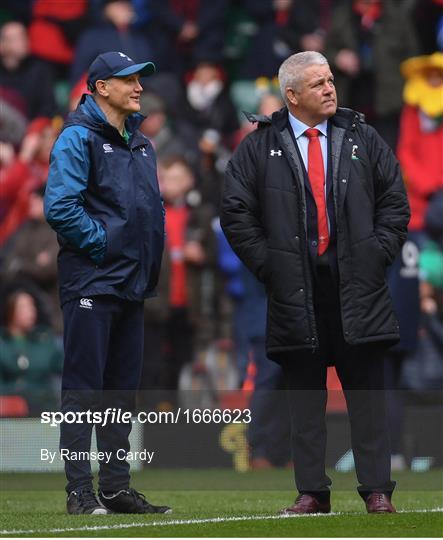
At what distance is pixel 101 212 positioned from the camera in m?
8.09

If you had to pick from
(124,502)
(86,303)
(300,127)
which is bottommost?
(124,502)

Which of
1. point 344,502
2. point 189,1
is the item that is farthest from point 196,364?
point 344,502

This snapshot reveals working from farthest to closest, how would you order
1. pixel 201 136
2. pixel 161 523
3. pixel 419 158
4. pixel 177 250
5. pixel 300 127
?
pixel 201 136 → pixel 419 158 → pixel 177 250 → pixel 300 127 → pixel 161 523

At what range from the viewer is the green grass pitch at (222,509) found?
705 centimetres

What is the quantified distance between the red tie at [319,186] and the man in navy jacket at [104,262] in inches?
32.0

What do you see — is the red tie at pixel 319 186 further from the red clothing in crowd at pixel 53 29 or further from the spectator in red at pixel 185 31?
the red clothing in crowd at pixel 53 29

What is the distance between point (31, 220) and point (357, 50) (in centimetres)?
325

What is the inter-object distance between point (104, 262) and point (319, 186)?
1.08 meters

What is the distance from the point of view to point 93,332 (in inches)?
316

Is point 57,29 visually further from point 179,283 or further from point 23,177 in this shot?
point 179,283

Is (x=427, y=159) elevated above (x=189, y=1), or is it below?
below

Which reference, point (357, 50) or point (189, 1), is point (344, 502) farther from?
point (189, 1)

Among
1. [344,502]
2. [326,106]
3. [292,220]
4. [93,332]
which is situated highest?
[326,106]

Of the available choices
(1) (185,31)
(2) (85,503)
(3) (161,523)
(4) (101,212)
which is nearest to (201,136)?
(1) (185,31)
